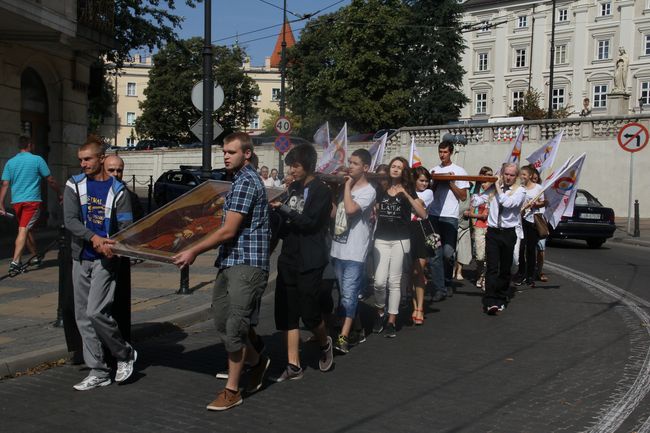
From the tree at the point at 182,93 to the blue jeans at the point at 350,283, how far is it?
61.8 m

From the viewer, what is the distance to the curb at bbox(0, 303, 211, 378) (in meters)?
6.32

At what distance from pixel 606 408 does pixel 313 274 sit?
2.39 meters

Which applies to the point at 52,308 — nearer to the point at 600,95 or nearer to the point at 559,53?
the point at 600,95

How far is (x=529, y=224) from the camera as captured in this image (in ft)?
38.3

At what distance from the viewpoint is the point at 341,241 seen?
7375mm

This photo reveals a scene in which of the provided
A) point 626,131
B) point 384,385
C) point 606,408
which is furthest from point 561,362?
point 626,131

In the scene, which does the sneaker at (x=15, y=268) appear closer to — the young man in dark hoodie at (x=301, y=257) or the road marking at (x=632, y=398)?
the young man in dark hoodie at (x=301, y=257)

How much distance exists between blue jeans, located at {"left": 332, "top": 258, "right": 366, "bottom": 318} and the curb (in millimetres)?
2078

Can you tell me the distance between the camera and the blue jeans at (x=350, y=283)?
725cm

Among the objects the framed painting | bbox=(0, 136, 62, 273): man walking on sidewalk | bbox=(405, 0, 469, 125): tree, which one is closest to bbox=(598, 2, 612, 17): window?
bbox=(405, 0, 469, 125): tree

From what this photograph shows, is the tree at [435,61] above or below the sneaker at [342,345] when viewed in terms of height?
above

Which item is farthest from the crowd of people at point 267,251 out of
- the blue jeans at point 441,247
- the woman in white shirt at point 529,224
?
the woman in white shirt at point 529,224

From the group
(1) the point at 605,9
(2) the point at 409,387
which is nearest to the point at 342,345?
(2) the point at 409,387

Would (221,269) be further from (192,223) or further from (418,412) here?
(418,412)
